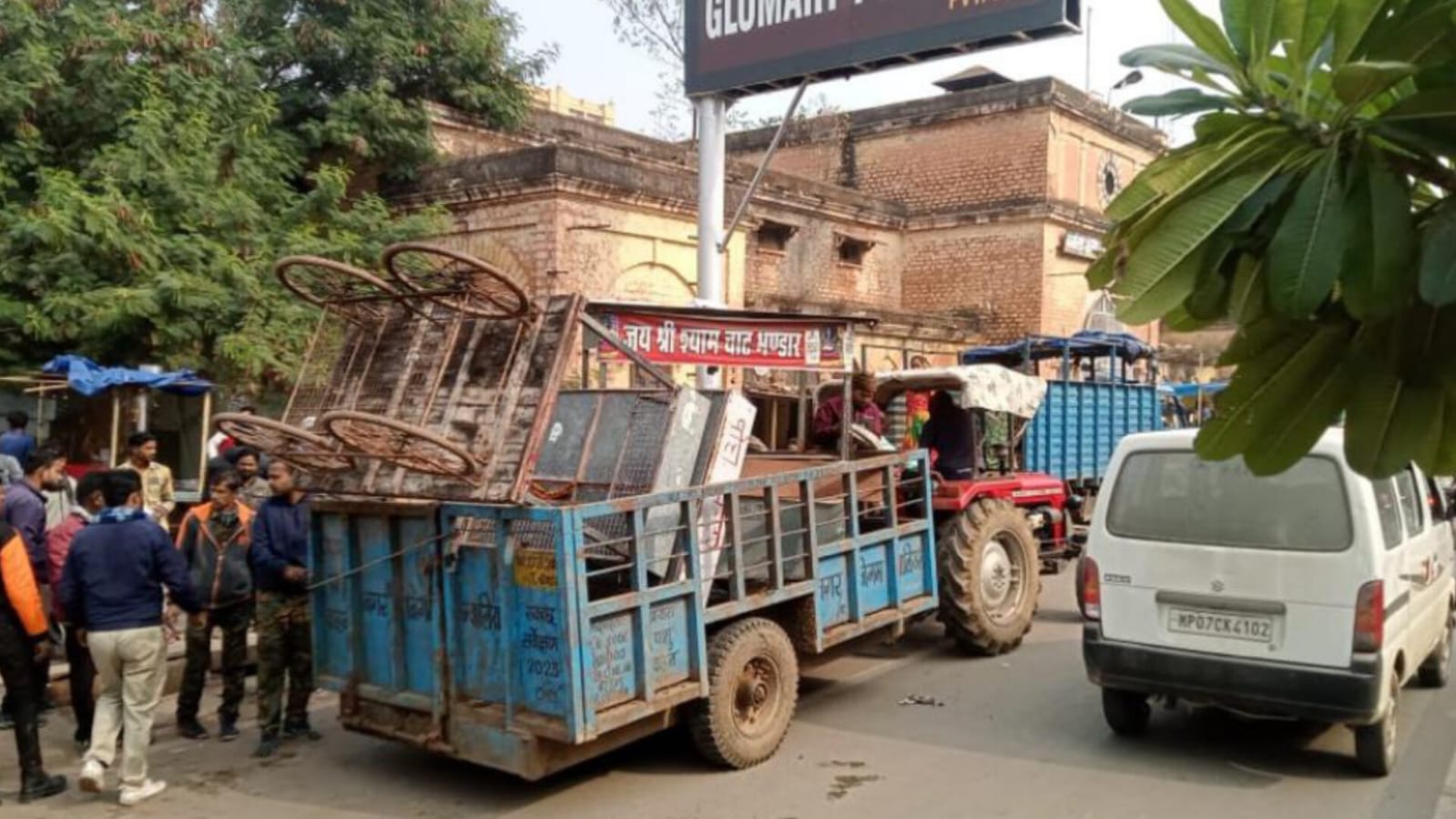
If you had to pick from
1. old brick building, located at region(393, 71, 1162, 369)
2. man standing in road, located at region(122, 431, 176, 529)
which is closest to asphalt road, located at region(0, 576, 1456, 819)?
man standing in road, located at region(122, 431, 176, 529)

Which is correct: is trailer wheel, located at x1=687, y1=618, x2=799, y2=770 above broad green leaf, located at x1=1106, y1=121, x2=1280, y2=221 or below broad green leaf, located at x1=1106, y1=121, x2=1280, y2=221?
below

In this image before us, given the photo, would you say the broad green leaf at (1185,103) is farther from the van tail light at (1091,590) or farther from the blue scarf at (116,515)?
the blue scarf at (116,515)

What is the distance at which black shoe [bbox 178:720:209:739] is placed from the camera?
21.9ft

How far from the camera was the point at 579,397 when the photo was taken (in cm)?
734

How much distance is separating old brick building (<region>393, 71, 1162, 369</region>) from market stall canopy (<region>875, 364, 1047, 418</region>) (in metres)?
5.63

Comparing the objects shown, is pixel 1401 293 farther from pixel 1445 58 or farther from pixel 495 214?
pixel 495 214

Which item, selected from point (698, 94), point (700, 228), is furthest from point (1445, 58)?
point (698, 94)

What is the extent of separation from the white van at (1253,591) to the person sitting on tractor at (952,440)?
2974 millimetres

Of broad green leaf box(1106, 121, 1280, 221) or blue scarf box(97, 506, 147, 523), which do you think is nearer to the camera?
broad green leaf box(1106, 121, 1280, 221)

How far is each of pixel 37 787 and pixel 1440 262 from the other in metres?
6.37

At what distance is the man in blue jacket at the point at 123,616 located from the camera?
554 centimetres

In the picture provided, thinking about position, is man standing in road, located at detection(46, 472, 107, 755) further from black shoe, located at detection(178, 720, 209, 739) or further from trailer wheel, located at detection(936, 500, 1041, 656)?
trailer wheel, located at detection(936, 500, 1041, 656)

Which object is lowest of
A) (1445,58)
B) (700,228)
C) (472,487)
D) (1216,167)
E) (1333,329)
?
(472,487)

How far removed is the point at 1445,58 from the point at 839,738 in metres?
5.50
